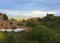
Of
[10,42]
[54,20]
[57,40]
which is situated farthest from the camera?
[54,20]

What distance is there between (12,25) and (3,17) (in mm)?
7198

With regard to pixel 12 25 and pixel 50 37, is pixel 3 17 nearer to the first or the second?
pixel 12 25

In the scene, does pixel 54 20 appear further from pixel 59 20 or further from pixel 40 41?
pixel 40 41

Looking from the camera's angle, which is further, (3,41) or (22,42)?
→ (22,42)

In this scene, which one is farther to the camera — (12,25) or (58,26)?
(58,26)

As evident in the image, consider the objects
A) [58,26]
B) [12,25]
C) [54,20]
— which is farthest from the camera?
[54,20]

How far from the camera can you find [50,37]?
21906 mm

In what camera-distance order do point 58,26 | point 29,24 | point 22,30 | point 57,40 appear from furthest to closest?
point 58,26, point 29,24, point 22,30, point 57,40

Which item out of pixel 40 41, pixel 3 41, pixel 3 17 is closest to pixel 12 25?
pixel 3 17

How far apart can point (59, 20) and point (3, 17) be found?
40.6 ft

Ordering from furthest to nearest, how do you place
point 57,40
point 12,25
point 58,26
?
point 58,26 < point 12,25 < point 57,40

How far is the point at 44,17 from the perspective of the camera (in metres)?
48.9

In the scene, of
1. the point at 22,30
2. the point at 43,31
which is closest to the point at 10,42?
the point at 43,31

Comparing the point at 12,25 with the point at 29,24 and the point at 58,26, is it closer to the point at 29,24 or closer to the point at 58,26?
the point at 29,24
